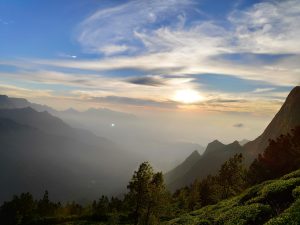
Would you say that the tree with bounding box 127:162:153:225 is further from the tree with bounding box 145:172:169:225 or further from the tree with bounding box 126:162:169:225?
the tree with bounding box 145:172:169:225

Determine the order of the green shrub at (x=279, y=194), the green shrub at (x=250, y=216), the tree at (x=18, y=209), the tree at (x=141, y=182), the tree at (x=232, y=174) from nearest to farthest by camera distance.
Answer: the green shrub at (x=250, y=216)
the green shrub at (x=279, y=194)
the tree at (x=141, y=182)
the tree at (x=232, y=174)
the tree at (x=18, y=209)

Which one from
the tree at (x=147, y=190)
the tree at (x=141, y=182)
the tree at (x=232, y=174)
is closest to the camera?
the tree at (x=141, y=182)

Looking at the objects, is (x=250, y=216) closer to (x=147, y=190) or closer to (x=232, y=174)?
(x=147, y=190)

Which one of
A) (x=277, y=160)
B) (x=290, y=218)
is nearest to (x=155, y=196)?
(x=290, y=218)

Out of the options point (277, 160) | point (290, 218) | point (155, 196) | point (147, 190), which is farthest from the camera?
point (277, 160)

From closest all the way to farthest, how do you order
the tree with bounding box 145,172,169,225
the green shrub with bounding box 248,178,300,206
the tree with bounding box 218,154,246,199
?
the green shrub with bounding box 248,178,300,206
the tree with bounding box 145,172,169,225
the tree with bounding box 218,154,246,199

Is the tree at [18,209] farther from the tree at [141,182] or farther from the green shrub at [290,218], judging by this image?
the green shrub at [290,218]

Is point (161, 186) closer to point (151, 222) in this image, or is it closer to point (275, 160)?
point (151, 222)

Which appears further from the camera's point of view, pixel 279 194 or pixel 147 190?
pixel 147 190

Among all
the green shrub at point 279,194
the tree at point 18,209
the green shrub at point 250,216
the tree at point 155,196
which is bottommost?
the tree at point 18,209

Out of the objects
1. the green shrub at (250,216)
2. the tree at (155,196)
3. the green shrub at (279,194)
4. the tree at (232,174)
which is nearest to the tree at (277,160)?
the tree at (232,174)

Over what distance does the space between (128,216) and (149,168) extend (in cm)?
4528

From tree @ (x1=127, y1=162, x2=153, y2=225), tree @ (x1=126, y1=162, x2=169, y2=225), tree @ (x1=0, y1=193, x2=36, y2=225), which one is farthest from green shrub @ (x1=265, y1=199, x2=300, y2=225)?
tree @ (x1=0, y1=193, x2=36, y2=225)

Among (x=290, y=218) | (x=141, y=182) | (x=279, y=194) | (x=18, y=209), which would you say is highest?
(x=290, y=218)
